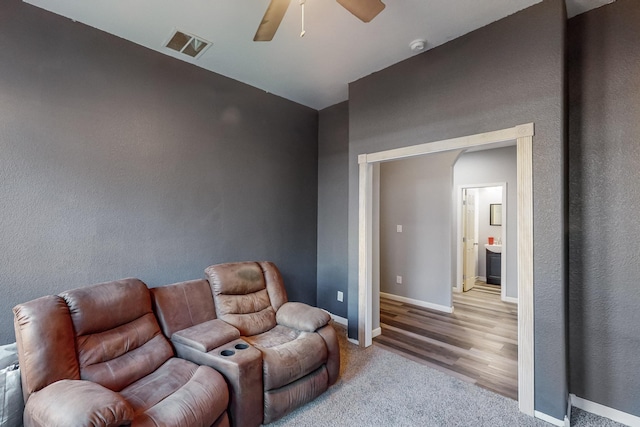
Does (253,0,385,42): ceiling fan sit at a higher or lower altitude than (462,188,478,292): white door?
higher

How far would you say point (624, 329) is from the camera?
82.6 inches

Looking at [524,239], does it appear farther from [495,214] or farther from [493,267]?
[495,214]

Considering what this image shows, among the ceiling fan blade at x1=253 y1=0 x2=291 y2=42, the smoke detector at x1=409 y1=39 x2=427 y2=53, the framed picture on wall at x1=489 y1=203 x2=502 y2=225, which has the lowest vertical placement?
the framed picture on wall at x1=489 y1=203 x2=502 y2=225

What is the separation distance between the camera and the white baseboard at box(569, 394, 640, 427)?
6.78ft

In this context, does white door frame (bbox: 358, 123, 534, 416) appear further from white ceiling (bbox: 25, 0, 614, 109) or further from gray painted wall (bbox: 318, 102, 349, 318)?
gray painted wall (bbox: 318, 102, 349, 318)

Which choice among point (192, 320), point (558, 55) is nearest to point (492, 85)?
point (558, 55)

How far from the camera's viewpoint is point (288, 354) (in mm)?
2172

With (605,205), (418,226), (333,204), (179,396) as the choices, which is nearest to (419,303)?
(418,226)

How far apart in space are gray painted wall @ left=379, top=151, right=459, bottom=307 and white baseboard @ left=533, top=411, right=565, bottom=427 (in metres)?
→ 2.37

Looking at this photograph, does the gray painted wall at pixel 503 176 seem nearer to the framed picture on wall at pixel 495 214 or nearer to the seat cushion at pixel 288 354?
the framed picture on wall at pixel 495 214

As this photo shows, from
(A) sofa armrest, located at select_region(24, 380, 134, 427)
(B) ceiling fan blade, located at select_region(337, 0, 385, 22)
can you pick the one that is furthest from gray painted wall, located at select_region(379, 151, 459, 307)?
(A) sofa armrest, located at select_region(24, 380, 134, 427)

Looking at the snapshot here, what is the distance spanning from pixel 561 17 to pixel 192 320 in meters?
3.58

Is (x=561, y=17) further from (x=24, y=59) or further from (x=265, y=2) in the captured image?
(x=24, y=59)

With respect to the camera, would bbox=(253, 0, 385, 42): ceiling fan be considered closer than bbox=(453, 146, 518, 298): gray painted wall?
Yes
